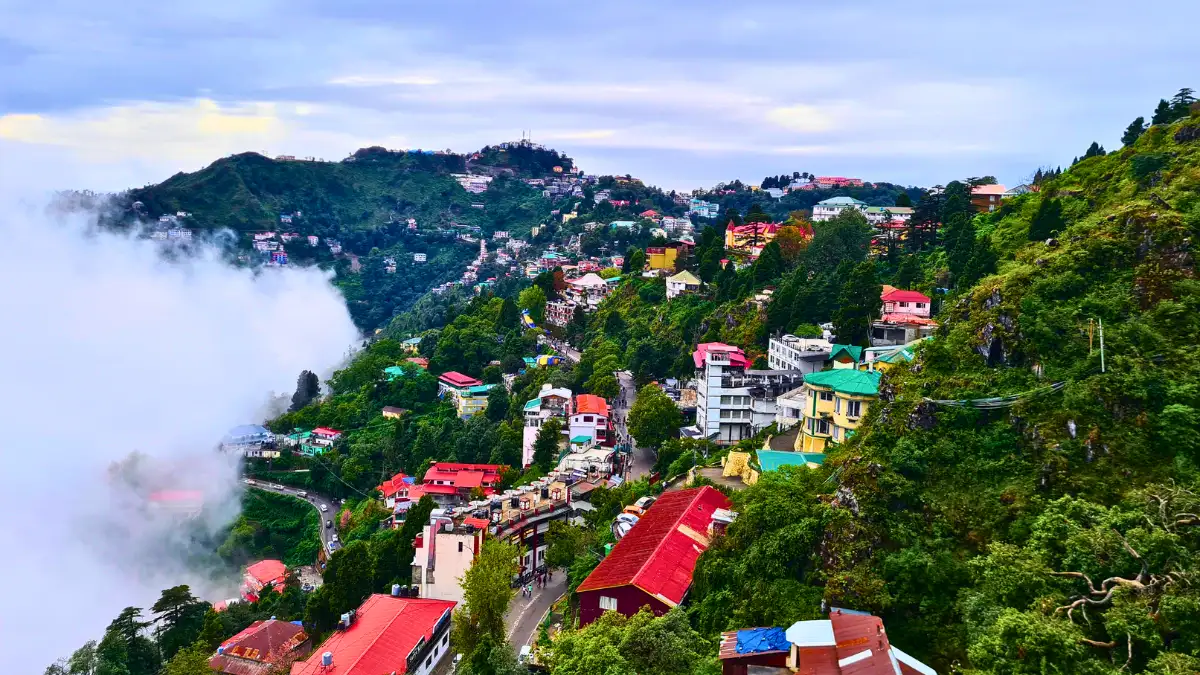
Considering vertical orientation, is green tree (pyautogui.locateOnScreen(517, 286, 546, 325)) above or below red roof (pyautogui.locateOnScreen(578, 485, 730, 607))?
above

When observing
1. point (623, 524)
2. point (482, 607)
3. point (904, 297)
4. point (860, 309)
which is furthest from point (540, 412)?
point (482, 607)

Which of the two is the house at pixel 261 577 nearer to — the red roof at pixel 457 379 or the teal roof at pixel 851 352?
the red roof at pixel 457 379

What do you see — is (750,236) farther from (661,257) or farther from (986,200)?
(986,200)

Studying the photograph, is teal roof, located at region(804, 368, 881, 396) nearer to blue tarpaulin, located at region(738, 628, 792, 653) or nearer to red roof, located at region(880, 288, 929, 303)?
red roof, located at region(880, 288, 929, 303)

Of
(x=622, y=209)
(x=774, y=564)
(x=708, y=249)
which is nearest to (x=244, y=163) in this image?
(x=622, y=209)

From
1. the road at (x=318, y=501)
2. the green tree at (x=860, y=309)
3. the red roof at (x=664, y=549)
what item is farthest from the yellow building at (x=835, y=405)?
the road at (x=318, y=501)

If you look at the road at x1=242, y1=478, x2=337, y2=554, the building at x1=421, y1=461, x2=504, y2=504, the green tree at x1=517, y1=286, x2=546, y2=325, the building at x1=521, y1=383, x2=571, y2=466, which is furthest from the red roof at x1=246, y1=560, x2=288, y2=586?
the green tree at x1=517, y1=286, x2=546, y2=325
